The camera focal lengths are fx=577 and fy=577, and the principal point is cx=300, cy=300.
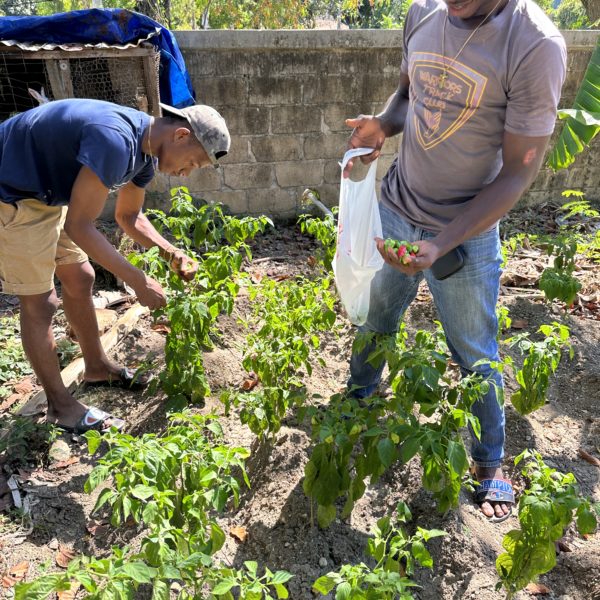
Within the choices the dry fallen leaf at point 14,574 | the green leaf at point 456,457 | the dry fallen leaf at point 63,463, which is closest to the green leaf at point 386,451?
the green leaf at point 456,457

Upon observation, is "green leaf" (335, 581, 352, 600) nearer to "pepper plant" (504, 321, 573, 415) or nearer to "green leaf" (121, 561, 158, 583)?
"green leaf" (121, 561, 158, 583)

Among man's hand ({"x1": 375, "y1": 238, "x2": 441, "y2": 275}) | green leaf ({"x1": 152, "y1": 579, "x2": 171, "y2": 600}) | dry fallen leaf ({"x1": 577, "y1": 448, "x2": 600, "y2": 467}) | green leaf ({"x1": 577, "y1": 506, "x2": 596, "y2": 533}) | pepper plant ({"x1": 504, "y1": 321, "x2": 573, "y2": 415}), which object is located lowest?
dry fallen leaf ({"x1": 577, "y1": 448, "x2": 600, "y2": 467})

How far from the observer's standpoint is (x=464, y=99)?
6.84 feet

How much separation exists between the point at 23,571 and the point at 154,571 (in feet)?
3.58

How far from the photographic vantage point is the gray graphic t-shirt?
1875mm

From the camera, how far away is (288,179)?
5586mm

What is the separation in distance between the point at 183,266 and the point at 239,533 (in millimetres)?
1214

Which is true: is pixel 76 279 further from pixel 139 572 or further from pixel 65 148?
pixel 139 572

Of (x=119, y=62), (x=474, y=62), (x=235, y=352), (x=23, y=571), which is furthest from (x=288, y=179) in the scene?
(x=23, y=571)

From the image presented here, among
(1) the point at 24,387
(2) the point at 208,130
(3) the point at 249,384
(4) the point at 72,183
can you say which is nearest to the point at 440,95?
(2) the point at 208,130

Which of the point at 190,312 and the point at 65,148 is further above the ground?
the point at 65,148

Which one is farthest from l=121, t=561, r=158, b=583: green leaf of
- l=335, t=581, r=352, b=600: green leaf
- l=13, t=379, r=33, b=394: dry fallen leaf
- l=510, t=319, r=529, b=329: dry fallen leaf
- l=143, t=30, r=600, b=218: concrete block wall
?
l=143, t=30, r=600, b=218: concrete block wall

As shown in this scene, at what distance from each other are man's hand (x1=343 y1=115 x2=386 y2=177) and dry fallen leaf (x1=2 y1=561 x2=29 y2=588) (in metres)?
2.08

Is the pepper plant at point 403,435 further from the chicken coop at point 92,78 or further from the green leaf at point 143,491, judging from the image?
the chicken coop at point 92,78
